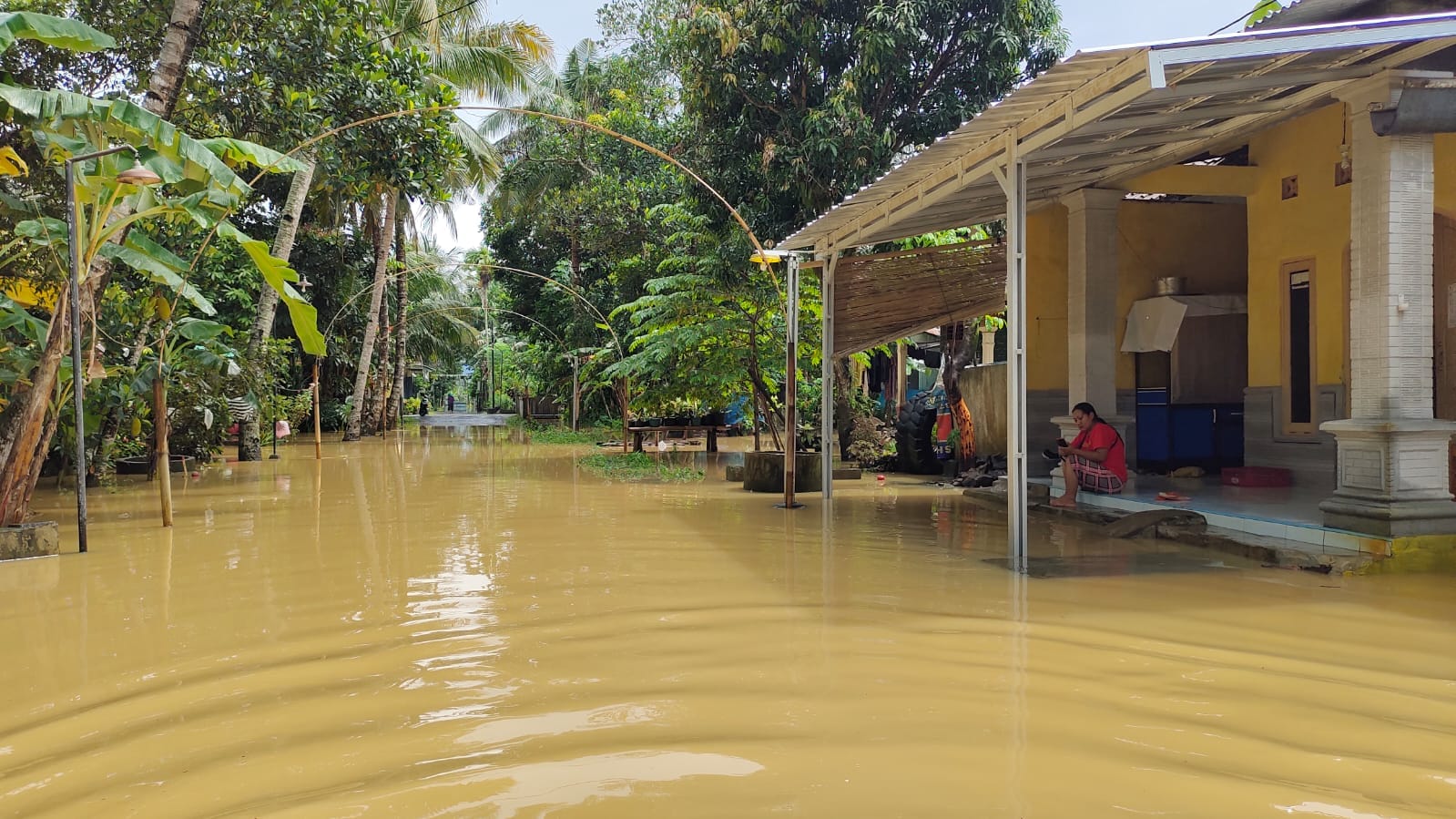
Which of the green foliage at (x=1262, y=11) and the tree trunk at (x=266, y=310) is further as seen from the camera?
the tree trunk at (x=266, y=310)

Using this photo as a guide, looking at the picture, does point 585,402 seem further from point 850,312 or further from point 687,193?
point 850,312

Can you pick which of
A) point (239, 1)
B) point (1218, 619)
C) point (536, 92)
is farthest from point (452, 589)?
point (536, 92)

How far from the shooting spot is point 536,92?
2648 centimetres

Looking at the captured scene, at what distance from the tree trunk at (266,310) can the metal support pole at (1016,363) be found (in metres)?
13.7

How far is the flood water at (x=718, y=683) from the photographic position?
307 cm

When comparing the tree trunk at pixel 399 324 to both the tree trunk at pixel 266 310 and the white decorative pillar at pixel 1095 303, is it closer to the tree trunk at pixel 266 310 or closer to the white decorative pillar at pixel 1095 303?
the tree trunk at pixel 266 310

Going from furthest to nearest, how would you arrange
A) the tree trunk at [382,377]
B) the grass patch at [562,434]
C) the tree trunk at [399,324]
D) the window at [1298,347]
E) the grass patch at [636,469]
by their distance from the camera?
the tree trunk at [399,324] < the tree trunk at [382,377] < the grass patch at [562,434] < the grass patch at [636,469] < the window at [1298,347]

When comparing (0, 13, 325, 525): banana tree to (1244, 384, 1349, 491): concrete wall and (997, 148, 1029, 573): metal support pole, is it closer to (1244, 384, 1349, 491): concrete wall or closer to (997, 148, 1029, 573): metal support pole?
(997, 148, 1029, 573): metal support pole

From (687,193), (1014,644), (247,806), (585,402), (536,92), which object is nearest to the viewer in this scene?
(247,806)

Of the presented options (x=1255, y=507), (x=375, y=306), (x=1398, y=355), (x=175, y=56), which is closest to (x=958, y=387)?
(x=1255, y=507)

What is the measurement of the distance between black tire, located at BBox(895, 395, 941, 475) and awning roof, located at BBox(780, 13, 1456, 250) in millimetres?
5230

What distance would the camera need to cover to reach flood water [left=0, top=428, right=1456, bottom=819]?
10.1 feet

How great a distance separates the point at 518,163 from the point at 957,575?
912 inches

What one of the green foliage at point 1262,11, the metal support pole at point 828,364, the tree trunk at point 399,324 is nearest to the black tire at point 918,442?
the metal support pole at point 828,364
